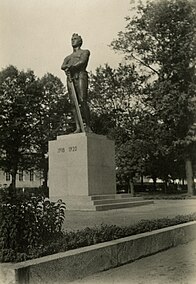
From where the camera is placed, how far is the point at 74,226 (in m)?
7.52

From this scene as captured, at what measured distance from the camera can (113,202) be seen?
12617mm

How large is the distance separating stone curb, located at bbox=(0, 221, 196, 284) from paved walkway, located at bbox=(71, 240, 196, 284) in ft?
0.34

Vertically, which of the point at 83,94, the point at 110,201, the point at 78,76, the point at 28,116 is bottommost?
the point at 110,201

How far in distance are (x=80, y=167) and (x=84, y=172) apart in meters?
0.22

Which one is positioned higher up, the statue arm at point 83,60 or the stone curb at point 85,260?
the statue arm at point 83,60

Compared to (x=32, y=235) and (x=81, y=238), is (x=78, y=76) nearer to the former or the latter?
(x=81, y=238)

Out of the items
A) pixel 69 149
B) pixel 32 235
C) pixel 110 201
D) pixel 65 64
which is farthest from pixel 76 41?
pixel 32 235

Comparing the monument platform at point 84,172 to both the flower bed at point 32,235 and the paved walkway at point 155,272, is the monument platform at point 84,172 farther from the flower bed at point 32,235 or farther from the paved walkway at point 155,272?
the flower bed at point 32,235

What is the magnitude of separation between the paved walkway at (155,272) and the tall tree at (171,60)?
1864 centimetres

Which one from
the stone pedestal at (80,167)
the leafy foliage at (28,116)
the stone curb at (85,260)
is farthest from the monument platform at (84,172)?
the leafy foliage at (28,116)

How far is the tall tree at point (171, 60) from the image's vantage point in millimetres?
24266

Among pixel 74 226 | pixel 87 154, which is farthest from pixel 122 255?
pixel 87 154

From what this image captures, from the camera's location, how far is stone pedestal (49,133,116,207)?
12898mm

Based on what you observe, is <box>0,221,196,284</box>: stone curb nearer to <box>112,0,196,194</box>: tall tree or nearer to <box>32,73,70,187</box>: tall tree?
<box>112,0,196,194</box>: tall tree
